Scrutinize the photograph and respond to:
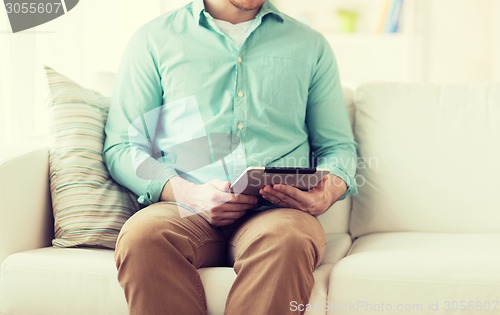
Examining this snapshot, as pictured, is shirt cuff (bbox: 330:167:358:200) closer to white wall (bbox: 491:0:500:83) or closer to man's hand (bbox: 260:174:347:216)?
man's hand (bbox: 260:174:347:216)

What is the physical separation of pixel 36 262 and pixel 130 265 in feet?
0.94

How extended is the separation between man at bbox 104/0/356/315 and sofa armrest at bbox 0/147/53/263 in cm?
18

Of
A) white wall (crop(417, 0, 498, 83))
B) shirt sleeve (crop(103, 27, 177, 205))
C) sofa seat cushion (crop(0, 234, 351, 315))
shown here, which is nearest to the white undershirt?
shirt sleeve (crop(103, 27, 177, 205))

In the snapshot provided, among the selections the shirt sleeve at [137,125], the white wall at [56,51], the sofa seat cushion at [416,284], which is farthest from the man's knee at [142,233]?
the white wall at [56,51]

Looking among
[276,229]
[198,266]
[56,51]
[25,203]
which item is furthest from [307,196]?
[56,51]

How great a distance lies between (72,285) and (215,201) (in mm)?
376

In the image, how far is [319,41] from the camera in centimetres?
186

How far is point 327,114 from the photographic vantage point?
1.83 meters

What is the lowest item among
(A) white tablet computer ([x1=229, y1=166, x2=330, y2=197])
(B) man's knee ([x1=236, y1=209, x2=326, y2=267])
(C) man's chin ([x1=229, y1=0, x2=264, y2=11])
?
(B) man's knee ([x1=236, y1=209, x2=326, y2=267])

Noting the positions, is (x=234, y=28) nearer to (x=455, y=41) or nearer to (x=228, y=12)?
(x=228, y=12)

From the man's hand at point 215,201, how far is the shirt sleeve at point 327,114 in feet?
1.15

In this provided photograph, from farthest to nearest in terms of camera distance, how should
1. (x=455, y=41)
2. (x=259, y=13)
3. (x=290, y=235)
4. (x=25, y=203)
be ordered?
1. (x=455, y=41)
2. (x=259, y=13)
3. (x=25, y=203)
4. (x=290, y=235)

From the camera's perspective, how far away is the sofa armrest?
1.55 metres

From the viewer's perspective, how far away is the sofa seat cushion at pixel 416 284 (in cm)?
140
